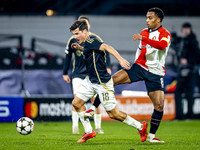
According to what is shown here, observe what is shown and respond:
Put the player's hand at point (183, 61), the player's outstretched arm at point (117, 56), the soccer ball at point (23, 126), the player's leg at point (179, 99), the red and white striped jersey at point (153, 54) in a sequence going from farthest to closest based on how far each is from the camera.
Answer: the player's hand at point (183, 61), the player's leg at point (179, 99), the soccer ball at point (23, 126), the red and white striped jersey at point (153, 54), the player's outstretched arm at point (117, 56)

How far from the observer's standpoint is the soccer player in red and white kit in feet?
17.9

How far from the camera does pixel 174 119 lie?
1052 cm

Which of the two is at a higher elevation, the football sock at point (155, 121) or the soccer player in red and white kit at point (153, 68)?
the soccer player in red and white kit at point (153, 68)

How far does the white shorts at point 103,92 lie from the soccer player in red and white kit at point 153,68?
13.8 inches

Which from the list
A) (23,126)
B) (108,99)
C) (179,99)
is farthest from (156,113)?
(179,99)

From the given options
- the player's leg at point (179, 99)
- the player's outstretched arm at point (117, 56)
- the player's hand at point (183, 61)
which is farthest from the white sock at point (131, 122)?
the player's hand at point (183, 61)

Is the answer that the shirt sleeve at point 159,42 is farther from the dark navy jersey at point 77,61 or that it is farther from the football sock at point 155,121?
the dark navy jersey at point 77,61

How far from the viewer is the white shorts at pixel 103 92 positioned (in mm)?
5129

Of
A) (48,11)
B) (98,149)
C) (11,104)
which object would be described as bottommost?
(98,149)

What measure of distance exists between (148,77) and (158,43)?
64 cm

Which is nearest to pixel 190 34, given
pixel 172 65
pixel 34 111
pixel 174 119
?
pixel 172 65

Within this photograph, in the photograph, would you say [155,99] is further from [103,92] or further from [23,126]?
[23,126]

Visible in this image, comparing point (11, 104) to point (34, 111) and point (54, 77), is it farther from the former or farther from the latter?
point (54, 77)

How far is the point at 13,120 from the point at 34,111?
59 cm
